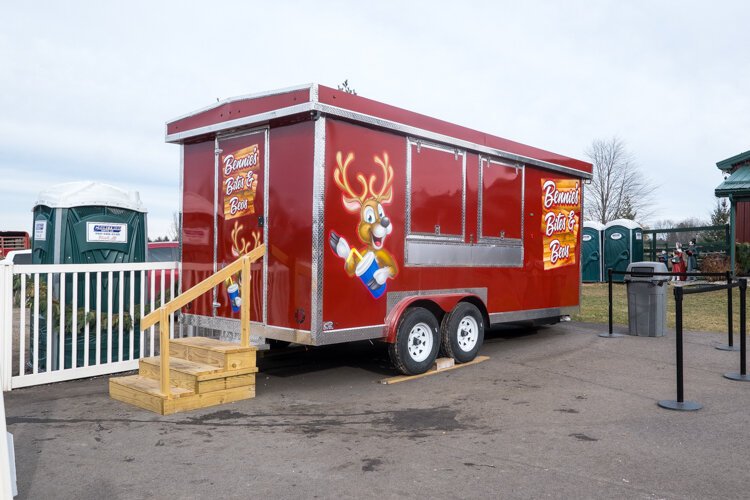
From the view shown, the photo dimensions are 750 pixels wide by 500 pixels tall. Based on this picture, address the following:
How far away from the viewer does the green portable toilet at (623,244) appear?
21656 mm

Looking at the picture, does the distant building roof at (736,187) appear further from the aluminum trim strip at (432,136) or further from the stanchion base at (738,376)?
the stanchion base at (738,376)

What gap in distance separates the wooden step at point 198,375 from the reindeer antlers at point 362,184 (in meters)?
1.99

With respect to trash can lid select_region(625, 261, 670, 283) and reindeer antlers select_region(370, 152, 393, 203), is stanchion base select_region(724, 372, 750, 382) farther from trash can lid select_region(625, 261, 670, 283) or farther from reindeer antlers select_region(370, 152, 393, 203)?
reindeer antlers select_region(370, 152, 393, 203)

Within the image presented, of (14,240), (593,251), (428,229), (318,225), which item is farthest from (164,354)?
(14,240)

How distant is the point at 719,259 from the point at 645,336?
13.4 metres

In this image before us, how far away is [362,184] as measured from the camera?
20.4ft

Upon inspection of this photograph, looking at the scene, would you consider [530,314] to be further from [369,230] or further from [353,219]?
[353,219]

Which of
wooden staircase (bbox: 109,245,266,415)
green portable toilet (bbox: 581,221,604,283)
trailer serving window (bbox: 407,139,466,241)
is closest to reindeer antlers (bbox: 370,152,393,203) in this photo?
trailer serving window (bbox: 407,139,466,241)

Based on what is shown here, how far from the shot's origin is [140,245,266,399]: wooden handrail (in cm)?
525

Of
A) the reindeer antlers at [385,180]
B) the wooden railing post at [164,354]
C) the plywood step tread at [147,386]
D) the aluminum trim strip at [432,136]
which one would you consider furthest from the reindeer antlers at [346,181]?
the plywood step tread at [147,386]

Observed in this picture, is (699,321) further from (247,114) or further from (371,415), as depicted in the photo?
(247,114)

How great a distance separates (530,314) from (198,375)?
514 centimetres

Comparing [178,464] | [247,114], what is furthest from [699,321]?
[178,464]

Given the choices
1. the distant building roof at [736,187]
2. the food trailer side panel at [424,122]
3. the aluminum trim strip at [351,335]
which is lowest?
the aluminum trim strip at [351,335]
